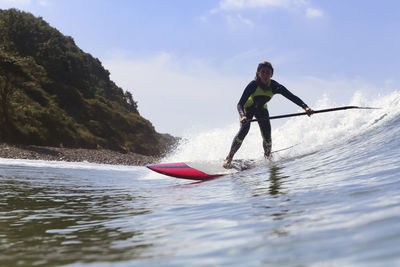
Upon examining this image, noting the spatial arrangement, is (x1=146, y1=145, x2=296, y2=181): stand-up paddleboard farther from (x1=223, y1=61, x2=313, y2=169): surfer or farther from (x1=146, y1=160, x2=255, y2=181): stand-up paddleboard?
(x1=223, y1=61, x2=313, y2=169): surfer

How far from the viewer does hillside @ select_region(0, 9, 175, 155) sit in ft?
89.9

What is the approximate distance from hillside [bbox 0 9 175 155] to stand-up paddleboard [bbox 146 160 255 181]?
2170 cm

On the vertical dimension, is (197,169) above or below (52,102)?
below

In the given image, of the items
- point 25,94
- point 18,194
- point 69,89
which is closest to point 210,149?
point 18,194

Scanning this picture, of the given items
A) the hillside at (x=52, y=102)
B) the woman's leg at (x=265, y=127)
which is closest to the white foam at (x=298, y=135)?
the woman's leg at (x=265, y=127)

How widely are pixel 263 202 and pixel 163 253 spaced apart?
63.8 inches

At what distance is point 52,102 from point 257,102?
36.2 meters

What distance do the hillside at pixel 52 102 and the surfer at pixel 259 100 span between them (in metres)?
22.5

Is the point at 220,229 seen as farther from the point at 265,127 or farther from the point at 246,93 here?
the point at 265,127

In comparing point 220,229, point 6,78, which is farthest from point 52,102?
point 220,229

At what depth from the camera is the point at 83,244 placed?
2.29 m

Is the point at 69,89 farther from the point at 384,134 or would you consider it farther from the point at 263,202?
the point at 263,202

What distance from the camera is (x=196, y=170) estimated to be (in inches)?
292

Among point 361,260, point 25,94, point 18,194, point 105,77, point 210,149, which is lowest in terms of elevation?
point 18,194
